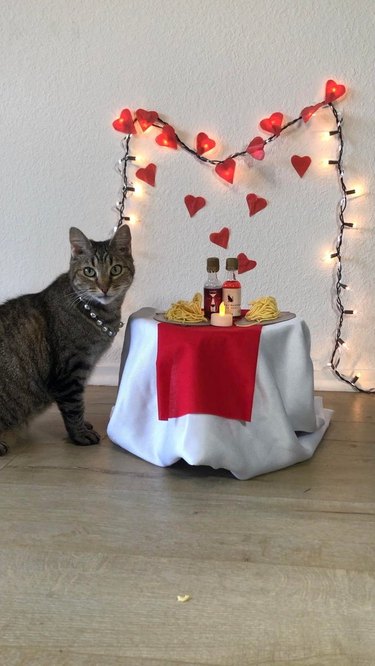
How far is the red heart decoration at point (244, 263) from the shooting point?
2.28m

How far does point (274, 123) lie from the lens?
2.15 meters

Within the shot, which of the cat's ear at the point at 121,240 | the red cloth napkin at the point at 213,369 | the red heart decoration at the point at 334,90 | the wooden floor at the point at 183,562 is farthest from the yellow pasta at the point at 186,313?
the red heart decoration at the point at 334,90

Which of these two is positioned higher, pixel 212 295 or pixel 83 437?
pixel 212 295

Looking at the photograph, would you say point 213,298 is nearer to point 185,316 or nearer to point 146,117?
point 185,316

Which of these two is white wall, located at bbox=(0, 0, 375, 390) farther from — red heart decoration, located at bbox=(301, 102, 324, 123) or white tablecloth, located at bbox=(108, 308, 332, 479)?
white tablecloth, located at bbox=(108, 308, 332, 479)

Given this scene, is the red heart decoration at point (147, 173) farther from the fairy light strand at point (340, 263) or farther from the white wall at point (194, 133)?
the fairy light strand at point (340, 263)

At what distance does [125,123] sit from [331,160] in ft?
2.71

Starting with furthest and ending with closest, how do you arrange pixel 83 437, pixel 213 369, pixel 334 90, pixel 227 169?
pixel 227 169 < pixel 334 90 < pixel 83 437 < pixel 213 369

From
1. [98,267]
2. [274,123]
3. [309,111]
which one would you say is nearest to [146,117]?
[274,123]

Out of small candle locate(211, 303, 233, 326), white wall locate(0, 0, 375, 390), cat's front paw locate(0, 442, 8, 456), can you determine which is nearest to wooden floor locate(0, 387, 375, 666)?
cat's front paw locate(0, 442, 8, 456)

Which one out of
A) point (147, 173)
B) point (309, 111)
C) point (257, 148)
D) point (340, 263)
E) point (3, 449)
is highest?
point (309, 111)

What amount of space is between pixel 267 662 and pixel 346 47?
2057 mm

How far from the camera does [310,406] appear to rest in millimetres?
1679

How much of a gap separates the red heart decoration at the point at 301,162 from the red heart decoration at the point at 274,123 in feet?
0.40
